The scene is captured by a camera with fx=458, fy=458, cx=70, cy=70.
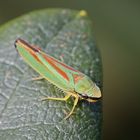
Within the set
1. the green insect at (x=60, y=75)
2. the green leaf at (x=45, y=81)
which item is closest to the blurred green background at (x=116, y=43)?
the green leaf at (x=45, y=81)

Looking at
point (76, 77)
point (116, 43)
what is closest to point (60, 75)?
point (76, 77)

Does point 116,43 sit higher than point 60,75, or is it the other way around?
point 116,43

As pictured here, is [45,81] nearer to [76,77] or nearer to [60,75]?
[60,75]

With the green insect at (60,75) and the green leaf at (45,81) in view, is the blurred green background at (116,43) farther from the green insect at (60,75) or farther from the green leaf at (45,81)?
the green insect at (60,75)

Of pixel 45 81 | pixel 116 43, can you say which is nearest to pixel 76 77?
pixel 45 81

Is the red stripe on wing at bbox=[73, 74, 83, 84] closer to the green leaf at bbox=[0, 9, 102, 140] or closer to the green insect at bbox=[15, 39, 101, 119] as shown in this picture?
the green insect at bbox=[15, 39, 101, 119]

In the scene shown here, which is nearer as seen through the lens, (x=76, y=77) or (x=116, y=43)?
(x=76, y=77)

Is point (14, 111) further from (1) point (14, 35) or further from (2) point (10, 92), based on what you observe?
(1) point (14, 35)
